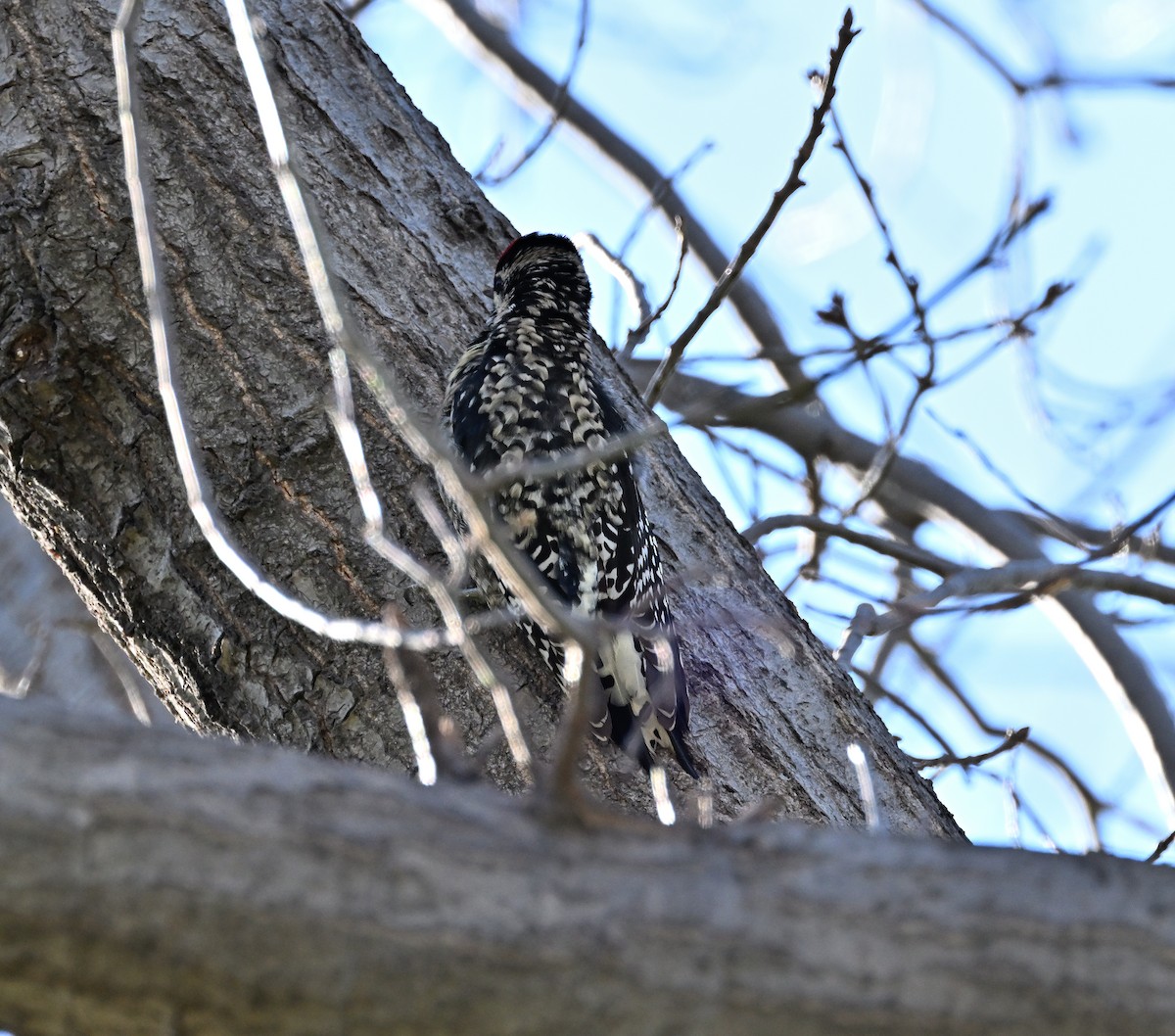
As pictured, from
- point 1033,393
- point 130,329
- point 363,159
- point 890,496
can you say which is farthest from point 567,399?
point 1033,393

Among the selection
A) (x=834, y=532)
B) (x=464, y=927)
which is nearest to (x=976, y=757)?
(x=834, y=532)

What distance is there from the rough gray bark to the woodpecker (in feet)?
5.76

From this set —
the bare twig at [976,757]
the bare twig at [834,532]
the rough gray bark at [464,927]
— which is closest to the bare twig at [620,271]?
the bare twig at [834,532]

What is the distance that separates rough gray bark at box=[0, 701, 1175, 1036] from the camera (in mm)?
1211

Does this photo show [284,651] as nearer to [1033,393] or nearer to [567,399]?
[567,399]

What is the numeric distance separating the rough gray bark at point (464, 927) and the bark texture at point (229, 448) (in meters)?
1.30

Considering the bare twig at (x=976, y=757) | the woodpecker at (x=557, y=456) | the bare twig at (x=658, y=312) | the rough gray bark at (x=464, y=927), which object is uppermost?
the bare twig at (x=658, y=312)

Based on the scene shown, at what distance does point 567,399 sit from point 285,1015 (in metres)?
2.53

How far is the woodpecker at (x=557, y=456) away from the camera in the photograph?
3.20 meters

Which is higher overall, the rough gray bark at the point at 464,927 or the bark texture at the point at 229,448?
the bark texture at the point at 229,448

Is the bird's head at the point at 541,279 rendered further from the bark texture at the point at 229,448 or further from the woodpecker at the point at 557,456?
the bark texture at the point at 229,448

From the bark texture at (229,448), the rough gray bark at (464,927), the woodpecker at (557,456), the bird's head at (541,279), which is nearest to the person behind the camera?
the rough gray bark at (464,927)

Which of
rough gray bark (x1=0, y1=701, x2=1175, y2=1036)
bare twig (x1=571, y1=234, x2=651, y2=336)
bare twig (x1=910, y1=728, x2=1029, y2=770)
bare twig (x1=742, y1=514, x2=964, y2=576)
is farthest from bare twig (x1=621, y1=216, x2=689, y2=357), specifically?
rough gray bark (x1=0, y1=701, x2=1175, y2=1036)

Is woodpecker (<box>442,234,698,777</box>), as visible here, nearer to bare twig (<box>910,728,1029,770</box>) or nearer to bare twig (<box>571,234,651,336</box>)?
bare twig (<box>571,234,651,336</box>)
